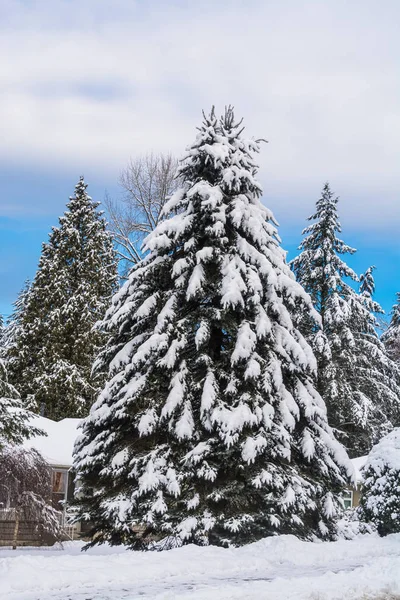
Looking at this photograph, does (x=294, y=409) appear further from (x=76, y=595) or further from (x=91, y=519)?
(x=76, y=595)

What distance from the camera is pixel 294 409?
14156mm

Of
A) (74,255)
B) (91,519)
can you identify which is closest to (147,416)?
(91,519)

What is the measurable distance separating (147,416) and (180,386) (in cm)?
88

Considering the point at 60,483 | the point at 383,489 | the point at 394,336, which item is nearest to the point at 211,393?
the point at 383,489

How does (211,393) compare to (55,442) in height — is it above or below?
below

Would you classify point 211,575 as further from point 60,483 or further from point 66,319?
point 66,319

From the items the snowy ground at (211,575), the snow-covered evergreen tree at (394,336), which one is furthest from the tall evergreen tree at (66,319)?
the snowy ground at (211,575)

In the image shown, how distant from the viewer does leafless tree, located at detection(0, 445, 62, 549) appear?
22031mm

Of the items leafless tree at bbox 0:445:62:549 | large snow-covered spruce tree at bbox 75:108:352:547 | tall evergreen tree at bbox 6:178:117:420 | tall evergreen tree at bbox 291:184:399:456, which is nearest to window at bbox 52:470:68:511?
leafless tree at bbox 0:445:62:549

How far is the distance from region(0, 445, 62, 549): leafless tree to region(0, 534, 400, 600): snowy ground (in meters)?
11.7

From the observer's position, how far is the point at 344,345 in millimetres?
33875

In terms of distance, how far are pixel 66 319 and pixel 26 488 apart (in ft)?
56.5

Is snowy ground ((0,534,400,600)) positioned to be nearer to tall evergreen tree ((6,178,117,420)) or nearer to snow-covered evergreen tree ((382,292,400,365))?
tall evergreen tree ((6,178,117,420))

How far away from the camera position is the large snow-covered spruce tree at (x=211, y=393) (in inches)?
528
